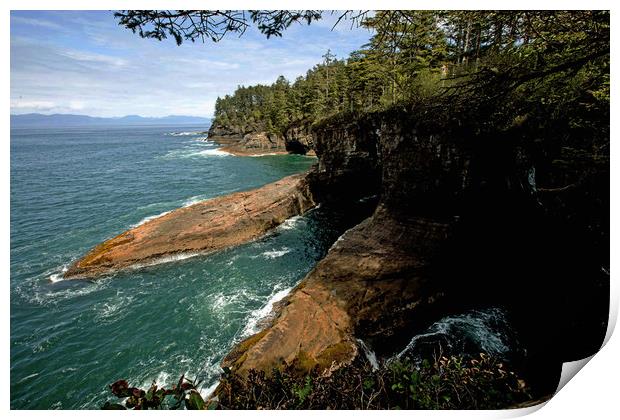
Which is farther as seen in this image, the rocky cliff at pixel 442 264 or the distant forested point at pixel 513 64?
the rocky cliff at pixel 442 264

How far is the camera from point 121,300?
14617 mm

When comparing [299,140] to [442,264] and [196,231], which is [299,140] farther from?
[442,264]

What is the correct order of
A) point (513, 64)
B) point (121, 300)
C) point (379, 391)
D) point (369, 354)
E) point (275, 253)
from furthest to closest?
point (275, 253) → point (121, 300) → point (369, 354) → point (513, 64) → point (379, 391)

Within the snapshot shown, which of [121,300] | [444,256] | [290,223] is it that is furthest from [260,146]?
[444,256]

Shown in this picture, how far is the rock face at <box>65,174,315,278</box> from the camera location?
17844mm

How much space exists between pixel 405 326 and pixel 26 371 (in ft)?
44.6

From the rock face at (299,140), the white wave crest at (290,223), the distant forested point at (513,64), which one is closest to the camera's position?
the distant forested point at (513,64)

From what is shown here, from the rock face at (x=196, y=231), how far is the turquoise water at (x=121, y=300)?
944mm

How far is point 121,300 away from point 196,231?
20.7 feet

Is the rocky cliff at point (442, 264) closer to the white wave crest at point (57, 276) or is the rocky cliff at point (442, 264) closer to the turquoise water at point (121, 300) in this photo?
the turquoise water at point (121, 300)

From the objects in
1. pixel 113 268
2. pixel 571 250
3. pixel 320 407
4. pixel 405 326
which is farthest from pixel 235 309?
pixel 571 250

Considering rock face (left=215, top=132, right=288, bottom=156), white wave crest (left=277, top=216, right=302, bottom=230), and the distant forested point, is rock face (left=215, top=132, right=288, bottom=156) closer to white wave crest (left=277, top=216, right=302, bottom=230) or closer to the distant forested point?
white wave crest (left=277, top=216, right=302, bottom=230)

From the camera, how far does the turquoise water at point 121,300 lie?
10.4 m

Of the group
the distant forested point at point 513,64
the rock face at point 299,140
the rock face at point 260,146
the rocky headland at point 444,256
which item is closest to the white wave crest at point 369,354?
the rocky headland at point 444,256
